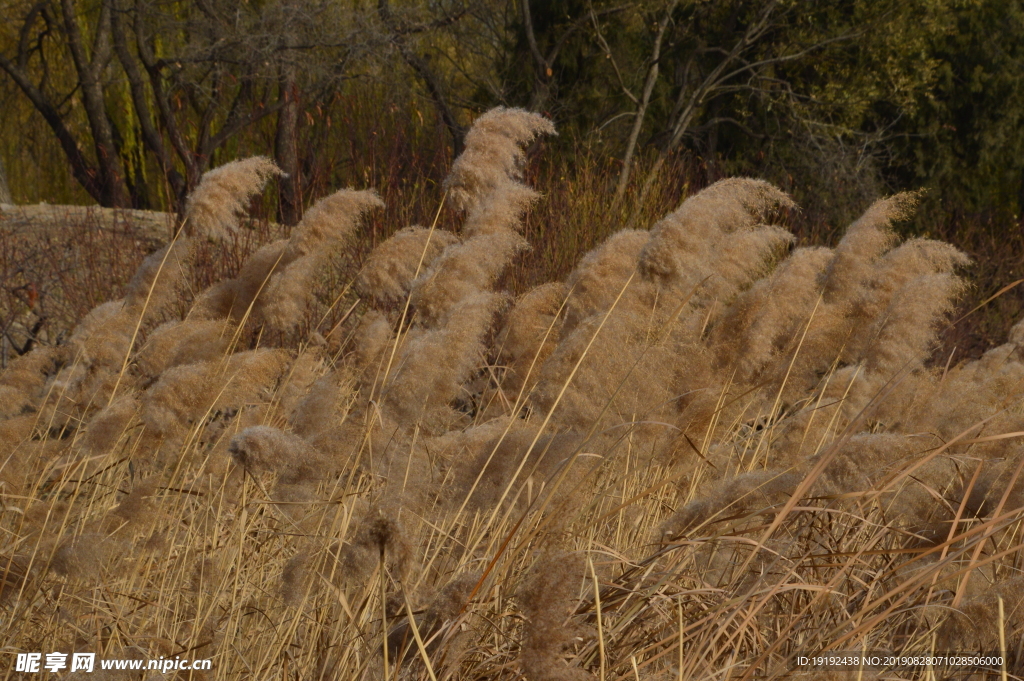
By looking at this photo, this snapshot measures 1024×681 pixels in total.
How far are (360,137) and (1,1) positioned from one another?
24.9ft

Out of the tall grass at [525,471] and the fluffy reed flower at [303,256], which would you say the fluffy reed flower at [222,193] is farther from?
the fluffy reed flower at [303,256]

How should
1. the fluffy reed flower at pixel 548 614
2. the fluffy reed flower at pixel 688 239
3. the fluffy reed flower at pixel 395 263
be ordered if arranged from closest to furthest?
the fluffy reed flower at pixel 548 614
the fluffy reed flower at pixel 688 239
the fluffy reed flower at pixel 395 263

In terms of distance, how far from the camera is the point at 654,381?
2.14 metres

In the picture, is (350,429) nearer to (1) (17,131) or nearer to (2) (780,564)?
(2) (780,564)

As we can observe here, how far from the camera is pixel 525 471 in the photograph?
193 centimetres

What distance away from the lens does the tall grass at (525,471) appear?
1.51 meters

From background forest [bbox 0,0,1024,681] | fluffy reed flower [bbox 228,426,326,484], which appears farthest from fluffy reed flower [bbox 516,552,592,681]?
fluffy reed flower [bbox 228,426,326,484]

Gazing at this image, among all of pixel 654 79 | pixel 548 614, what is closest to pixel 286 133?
pixel 654 79

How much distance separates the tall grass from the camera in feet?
4.96

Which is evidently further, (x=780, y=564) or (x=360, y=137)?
(x=360, y=137)

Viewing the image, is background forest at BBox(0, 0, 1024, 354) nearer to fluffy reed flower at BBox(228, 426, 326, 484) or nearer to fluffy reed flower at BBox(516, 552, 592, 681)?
fluffy reed flower at BBox(228, 426, 326, 484)

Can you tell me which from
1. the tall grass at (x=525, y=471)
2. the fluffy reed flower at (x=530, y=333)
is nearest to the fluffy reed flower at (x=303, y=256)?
the tall grass at (x=525, y=471)

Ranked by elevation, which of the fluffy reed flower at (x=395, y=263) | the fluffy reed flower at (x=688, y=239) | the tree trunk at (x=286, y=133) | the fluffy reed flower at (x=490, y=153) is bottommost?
the tree trunk at (x=286, y=133)

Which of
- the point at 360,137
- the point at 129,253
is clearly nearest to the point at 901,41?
the point at 360,137
